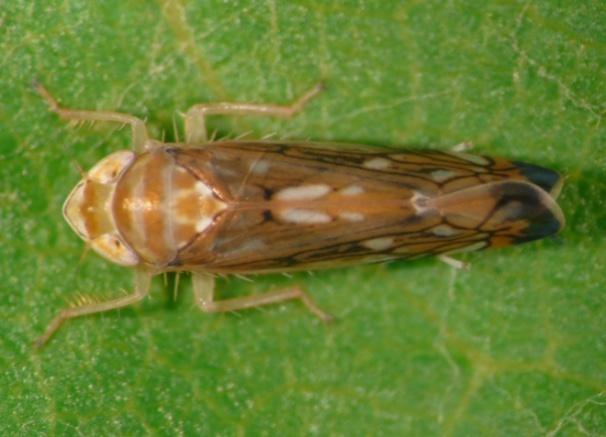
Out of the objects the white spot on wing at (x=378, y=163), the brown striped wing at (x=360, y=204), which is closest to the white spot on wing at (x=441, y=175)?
the brown striped wing at (x=360, y=204)

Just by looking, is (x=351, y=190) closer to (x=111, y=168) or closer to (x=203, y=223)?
(x=203, y=223)

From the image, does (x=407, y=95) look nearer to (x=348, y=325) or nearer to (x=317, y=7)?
(x=317, y=7)

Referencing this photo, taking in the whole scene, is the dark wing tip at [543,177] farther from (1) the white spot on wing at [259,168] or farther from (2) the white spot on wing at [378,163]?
(1) the white spot on wing at [259,168]

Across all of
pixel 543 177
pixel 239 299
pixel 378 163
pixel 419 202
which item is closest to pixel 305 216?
pixel 378 163

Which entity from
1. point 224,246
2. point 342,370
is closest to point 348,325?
point 342,370

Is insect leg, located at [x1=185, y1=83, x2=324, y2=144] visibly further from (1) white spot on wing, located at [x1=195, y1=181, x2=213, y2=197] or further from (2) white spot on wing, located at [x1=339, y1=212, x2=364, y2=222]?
(2) white spot on wing, located at [x1=339, y1=212, x2=364, y2=222]

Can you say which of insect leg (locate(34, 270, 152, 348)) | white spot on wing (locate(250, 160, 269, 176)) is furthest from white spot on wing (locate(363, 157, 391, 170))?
insect leg (locate(34, 270, 152, 348))
